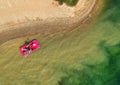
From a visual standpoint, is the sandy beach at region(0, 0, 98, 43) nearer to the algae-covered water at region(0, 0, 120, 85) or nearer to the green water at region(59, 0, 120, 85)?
the algae-covered water at region(0, 0, 120, 85)

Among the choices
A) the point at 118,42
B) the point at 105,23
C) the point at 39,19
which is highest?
the point at 39,19

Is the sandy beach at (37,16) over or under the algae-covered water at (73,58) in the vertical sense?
over

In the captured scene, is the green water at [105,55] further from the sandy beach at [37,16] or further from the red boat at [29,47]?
the red boat at [29,47]

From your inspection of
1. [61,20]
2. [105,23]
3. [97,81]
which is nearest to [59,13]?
[61,20]

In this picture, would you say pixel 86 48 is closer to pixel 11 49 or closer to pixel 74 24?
pixel 74 24

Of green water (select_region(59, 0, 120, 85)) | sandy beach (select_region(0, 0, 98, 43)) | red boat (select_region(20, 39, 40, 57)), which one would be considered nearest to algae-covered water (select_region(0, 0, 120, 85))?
green water (select_region(59, 0, 120, 85))

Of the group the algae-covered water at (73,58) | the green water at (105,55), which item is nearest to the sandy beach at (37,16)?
the algae-covered water at (73,58)
